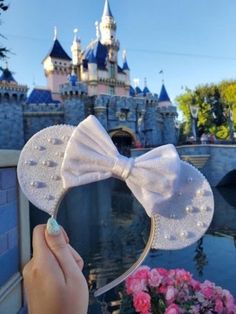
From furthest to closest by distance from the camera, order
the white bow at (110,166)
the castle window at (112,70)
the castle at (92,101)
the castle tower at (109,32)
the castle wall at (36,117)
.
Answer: the castle tower at (109,32)
the castle window at (112,70)
the castle wall at (36,117)
the castle at (92,101)
the white bow at (110,166)

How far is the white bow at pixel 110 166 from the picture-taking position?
118 cm

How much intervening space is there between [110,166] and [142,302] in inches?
34.7

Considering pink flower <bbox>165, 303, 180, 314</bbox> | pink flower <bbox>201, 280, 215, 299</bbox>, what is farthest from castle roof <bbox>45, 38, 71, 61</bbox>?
pink flower <bbox>165, 303, 180, 314</bbox>

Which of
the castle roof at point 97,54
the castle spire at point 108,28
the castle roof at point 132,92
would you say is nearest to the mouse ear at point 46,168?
the castle roof at point 97,54

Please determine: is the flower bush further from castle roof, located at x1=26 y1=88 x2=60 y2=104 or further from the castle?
castle roof, located at x1=26 y1=88 x2=60 y2=104

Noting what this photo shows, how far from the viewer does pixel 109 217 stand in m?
9.52

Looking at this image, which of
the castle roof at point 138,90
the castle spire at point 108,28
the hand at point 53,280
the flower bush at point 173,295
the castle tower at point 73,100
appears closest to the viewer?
the hand at point 53,280

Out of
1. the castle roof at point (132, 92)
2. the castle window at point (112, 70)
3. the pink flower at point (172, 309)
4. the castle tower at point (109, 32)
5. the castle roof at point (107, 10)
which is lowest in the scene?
the pink flower at point (172, 309)

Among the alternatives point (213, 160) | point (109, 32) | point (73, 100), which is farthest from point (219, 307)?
point (109, 32)

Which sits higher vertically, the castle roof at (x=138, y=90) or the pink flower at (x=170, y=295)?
the castle roof at (x=138, y=90)

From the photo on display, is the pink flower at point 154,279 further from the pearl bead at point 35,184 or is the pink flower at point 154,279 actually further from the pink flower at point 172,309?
the pearl bead at point 35,184

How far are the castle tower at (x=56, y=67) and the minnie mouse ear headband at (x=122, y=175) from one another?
26734mm

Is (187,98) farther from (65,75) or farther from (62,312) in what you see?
(62,312)

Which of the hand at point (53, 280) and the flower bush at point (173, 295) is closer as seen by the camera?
the hand at point (53, 280)
